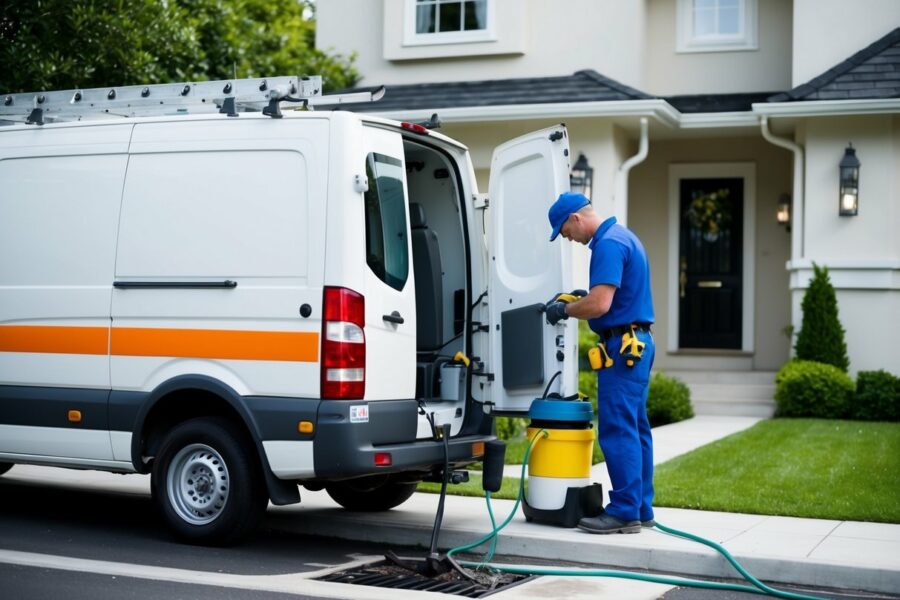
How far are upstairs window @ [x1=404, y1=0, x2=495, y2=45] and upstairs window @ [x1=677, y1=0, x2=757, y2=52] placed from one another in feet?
8.73

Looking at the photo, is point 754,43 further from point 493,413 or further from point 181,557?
point 181,557

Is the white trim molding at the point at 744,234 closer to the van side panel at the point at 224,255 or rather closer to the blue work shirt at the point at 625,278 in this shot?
the blue work shirt at the point at 625,278

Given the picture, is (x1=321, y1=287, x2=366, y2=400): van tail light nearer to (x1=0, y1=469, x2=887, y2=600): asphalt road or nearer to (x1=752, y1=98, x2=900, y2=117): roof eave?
(x1=0, y1=469, x2=887, y2=600): asphalt road

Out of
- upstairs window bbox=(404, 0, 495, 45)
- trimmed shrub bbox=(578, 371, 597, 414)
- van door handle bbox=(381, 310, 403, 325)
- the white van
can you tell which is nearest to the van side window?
the white van

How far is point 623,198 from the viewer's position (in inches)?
Result: 600

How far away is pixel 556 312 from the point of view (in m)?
7.05

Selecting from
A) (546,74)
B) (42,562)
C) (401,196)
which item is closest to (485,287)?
(401,196)

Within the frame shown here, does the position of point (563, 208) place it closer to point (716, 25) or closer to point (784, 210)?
point (784, 210)

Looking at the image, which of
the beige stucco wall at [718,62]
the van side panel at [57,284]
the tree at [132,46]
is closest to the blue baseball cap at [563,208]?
the van side panel at [57,284]

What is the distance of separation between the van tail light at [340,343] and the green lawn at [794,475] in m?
2.86

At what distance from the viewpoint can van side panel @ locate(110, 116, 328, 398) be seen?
21.1 ft

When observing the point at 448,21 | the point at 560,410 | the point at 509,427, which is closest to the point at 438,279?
the point at 560,410

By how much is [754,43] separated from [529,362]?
10120 mm

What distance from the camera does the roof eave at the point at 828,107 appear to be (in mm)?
13641
